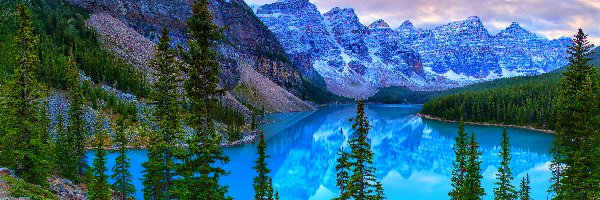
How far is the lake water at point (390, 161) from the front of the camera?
6212 centimetres

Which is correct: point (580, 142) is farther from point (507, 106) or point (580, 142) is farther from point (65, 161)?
point (507, 106)

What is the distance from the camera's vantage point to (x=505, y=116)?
15050cm

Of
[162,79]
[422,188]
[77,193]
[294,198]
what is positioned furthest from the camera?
[422,188]

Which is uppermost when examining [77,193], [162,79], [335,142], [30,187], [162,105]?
[162,79]

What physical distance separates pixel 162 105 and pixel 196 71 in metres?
8.21

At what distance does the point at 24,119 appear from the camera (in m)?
28.1

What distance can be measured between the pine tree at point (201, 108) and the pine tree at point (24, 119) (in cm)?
1249

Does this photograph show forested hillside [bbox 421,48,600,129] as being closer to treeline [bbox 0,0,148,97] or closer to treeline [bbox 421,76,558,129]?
treeline [bbox 421,76,558,129]

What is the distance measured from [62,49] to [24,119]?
3693 inches

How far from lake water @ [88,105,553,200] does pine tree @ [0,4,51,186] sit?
22172 millimetres

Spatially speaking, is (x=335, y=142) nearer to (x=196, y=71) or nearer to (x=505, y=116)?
(x=505, y=116)

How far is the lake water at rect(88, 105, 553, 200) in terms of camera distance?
2446 inches

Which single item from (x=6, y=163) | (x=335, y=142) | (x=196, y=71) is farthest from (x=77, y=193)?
(x=335, y=142)

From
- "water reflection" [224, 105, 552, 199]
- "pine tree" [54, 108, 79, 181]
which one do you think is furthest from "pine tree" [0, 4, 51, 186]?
"water reflection" [224, 105, 552, 199]
